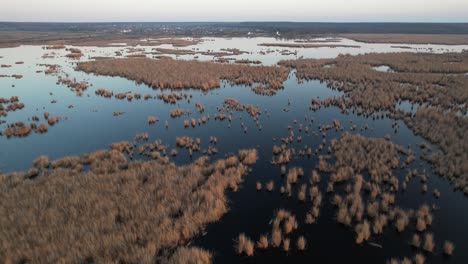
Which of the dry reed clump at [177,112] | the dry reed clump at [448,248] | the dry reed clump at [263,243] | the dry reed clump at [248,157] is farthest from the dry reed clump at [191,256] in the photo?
the dry reed clump at [177,112]

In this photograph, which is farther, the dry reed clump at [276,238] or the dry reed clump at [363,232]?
the dry reed clump at [363,232]

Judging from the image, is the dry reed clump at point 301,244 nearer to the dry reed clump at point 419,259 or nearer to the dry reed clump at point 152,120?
the dry reed clump at point 419,259

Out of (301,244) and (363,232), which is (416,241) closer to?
(363,232)

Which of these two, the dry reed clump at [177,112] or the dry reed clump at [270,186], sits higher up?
the dry reed clump at [177,112]

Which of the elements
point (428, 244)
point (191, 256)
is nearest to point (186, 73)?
point (191, 256)

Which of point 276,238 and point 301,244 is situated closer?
point 301,244

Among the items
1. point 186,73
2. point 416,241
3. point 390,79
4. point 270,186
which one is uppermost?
point 186,73

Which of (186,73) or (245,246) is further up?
(186,73)
